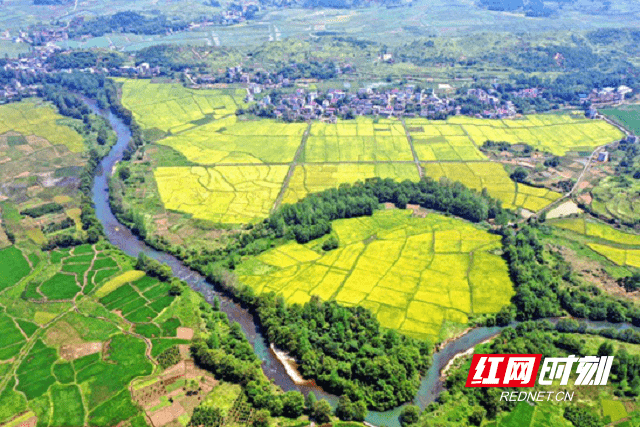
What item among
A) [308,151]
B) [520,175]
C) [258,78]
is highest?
[258,78]

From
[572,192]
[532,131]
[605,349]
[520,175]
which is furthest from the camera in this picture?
[532,131]

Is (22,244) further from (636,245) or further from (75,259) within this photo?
(636,245)

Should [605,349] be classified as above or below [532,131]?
above

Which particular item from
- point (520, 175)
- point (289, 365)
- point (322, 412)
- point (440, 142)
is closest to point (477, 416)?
point (322, 412)

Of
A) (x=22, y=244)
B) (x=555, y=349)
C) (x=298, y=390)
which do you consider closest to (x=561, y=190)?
(x=555, y=349)

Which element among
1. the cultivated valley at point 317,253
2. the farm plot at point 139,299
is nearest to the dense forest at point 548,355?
the cultivated valley at point 317,253

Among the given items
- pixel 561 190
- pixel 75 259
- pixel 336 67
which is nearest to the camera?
pixel 75 259

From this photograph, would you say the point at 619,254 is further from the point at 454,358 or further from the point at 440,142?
the point at 440,142
